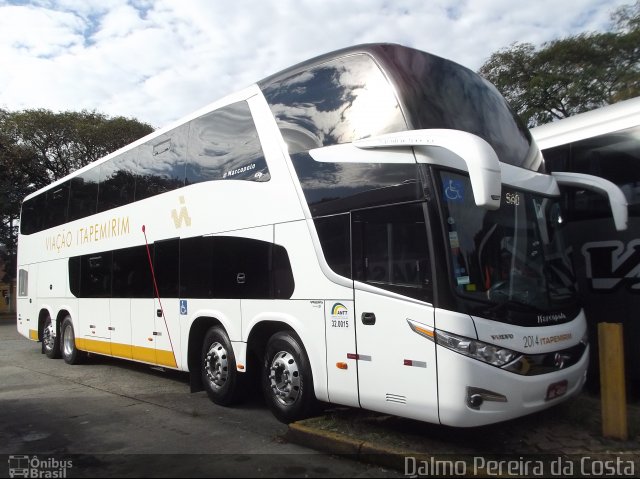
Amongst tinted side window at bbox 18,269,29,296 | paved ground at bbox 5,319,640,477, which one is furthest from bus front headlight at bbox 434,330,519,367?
tinted side window at bbox 18,269,29,296

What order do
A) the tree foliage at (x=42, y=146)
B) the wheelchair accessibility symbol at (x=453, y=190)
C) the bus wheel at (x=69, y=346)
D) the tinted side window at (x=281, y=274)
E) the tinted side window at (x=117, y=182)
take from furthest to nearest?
the tree foliage at (x=42, y=146)
the bus wheel at (x=69, y=346)
the tinted side window at (x=117, y=182)
the tinted side window at (x=281, y=274)
the wheelchair accessibility symbol at (x=453, y=190)

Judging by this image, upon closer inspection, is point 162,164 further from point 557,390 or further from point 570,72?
point 570,72

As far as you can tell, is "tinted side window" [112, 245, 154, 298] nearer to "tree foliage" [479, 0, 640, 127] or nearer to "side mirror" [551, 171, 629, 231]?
"side mirror" [551, 171, 629, 231]

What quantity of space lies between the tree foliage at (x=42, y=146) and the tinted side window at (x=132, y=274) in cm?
2098

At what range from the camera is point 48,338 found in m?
12.6

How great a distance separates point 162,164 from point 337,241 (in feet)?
13.9

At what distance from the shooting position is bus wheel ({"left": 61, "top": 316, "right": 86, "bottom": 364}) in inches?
450

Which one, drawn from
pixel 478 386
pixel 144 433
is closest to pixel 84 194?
pixel 144 433

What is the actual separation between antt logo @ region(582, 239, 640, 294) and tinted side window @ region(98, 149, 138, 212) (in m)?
7.16

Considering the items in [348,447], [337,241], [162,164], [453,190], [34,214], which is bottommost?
[348,447]

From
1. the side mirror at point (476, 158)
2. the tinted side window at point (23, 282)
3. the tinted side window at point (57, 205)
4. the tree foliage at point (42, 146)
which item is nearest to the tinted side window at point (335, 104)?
the side mirror at point (476, 158)

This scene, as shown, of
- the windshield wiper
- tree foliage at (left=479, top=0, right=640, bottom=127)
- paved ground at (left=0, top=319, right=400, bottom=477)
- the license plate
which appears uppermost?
tree foliage at (left=479, top=0, right=640, bottom=127)

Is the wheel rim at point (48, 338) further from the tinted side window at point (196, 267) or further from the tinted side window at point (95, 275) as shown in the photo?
the tinted side window at point (196, 267)

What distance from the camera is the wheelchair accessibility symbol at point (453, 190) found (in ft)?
15.6
